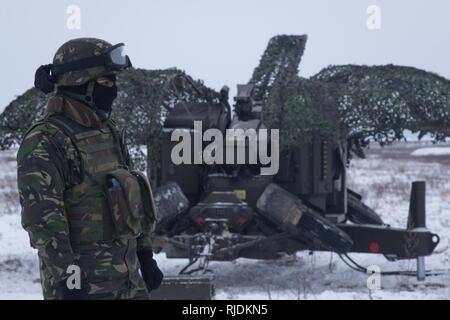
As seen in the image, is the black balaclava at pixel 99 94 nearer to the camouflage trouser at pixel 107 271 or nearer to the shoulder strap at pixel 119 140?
the shoulder strap at pixel 119 140

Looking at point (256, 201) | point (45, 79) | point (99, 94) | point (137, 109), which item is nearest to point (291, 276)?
point (256, 201)

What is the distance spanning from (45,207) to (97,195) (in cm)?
33

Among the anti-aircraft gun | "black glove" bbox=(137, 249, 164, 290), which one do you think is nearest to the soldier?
"black glove" bbox=(137, 249, 164, 290)

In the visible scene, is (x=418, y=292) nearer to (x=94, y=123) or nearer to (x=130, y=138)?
(x=130, y=138)

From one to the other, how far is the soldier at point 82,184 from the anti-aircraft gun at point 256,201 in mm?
4362

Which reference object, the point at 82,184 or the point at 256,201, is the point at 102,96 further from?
the point at 256,201

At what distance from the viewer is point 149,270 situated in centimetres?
429

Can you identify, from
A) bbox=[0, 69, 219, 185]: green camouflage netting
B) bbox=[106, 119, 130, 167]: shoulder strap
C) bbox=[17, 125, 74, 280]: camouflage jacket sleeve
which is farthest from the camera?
bbox=[0, 69, 219, 185]: green camouflage netting

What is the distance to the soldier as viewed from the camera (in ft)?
12.1

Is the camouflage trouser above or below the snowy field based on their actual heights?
above

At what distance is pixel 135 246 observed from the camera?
418cm

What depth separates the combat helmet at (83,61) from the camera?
13.0 feet

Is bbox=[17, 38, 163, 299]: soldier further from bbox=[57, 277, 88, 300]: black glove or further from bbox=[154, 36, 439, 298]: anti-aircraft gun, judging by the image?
bbox=[154, 36, 439, 298]: anti-aircraft gun

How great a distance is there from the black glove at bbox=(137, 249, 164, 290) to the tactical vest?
0.29 m
